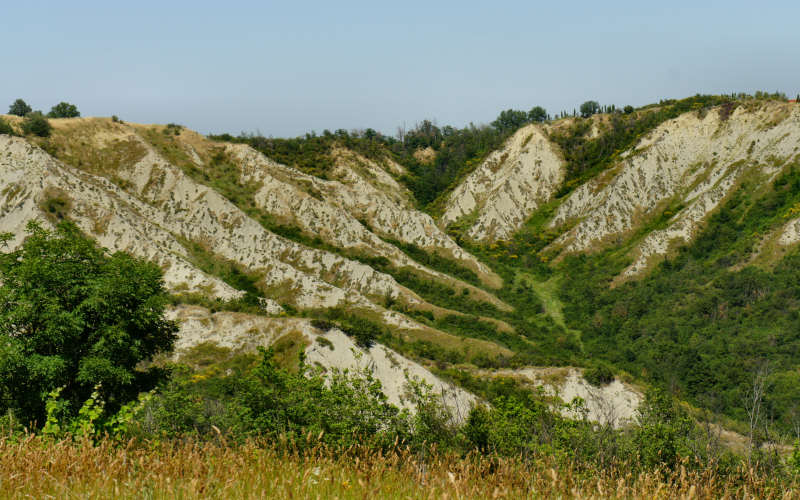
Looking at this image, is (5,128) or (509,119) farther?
(509,119)

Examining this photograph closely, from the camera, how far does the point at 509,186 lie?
131 metres

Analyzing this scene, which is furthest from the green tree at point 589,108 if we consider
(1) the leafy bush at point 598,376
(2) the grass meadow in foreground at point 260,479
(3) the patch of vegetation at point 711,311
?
(2) the grass meadow in foreground at point 260,479

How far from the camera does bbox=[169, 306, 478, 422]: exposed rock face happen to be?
49781mm

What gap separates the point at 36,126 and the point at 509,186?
328 ft

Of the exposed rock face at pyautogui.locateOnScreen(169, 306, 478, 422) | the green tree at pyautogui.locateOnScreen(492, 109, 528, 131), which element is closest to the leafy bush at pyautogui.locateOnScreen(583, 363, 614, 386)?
the exposed rock face at pyautogui.locateOnScreen(169, 306, 478, 422)

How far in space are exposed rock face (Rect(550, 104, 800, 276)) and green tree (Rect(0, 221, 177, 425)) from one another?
9206 cm

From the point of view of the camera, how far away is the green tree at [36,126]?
96312 millimetres

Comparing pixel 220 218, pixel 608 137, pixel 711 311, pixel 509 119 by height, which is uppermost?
pixel 509 119

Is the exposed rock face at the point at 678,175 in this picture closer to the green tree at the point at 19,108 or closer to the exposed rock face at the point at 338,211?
the exposed rock face at the point at 338,211

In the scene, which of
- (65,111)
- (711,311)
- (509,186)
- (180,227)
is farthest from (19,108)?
(711,311)

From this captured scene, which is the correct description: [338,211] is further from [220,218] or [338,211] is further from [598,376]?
[598,376]

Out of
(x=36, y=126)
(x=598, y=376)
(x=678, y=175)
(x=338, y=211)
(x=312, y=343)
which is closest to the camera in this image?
(x=312, y=343)

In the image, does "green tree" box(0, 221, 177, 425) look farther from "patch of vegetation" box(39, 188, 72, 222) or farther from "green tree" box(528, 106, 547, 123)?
"green tree" box(528, 106, 547, 123)

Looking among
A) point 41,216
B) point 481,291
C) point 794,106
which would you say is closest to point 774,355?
point 481,291
